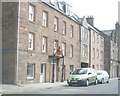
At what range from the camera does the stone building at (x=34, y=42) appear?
27.6 metres

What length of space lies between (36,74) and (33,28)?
4.58 meters

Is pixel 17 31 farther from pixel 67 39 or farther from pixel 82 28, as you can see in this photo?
pixel 82 28

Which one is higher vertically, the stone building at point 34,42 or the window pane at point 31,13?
the window pane at point 31,13

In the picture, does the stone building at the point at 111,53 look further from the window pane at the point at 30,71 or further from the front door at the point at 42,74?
the window pane at the point at 30,71

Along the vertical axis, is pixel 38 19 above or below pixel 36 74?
above

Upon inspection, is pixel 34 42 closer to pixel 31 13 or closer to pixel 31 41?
pixel 31 41

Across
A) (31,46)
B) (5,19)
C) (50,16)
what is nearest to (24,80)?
(31,46)

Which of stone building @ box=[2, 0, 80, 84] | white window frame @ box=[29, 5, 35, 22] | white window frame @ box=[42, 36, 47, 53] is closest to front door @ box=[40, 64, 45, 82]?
stone building @ box=[2, 0, 80, 84]

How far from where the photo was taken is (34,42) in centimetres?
3077

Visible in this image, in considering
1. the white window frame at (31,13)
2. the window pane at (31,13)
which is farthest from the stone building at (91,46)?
the window pane at (31,13)

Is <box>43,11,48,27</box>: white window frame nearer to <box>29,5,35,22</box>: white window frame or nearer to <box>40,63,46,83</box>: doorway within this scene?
<box>29,5,35,22</box>: white window frame

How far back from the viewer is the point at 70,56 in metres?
41.5

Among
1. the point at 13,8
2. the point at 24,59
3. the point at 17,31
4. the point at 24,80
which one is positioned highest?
the point at 13,8

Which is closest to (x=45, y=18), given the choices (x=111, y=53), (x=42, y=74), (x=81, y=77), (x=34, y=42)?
(x=34, y=42)
